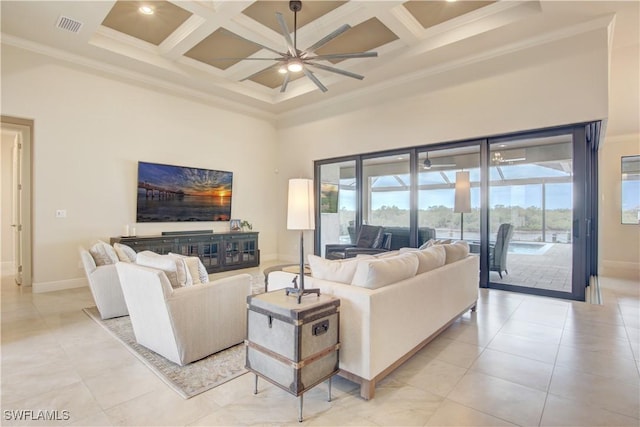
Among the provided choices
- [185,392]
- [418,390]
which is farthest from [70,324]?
[418,390]

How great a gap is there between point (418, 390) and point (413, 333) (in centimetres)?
44

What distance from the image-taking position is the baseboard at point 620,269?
245 inches

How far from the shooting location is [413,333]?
Answer: 2.54 meters

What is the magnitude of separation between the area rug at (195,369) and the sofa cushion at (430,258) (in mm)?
1695

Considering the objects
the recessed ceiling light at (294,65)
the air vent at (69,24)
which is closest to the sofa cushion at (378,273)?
the recessed ceiling light at (294,65)

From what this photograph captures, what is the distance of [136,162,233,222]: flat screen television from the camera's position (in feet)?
18.8

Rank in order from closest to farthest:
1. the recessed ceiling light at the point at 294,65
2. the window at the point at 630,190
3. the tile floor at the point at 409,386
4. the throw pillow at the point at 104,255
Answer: the tile floor at the point at 409,386
the throw pillow at the point at 104,255
the recessed ceiling light at the point at 294,65
the window at the point at 630,190

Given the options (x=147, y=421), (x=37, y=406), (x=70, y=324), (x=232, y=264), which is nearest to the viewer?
(x=147, y=421)

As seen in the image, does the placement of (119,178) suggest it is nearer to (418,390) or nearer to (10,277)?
(10,277)

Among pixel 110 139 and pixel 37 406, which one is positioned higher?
pixel 110 139

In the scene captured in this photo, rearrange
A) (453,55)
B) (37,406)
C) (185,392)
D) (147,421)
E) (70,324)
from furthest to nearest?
1. (453,55)
2. (70,324)
3. (185,392)
4. (37,406)
5. (147,421)

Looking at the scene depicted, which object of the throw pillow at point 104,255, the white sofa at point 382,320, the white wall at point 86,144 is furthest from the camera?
the white wall at point 86,144

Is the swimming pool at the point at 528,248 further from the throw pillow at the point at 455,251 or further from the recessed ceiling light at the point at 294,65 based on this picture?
the recessed ceiling light at the point at 294,65

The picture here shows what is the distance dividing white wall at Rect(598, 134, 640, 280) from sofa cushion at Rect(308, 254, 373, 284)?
718 cm
